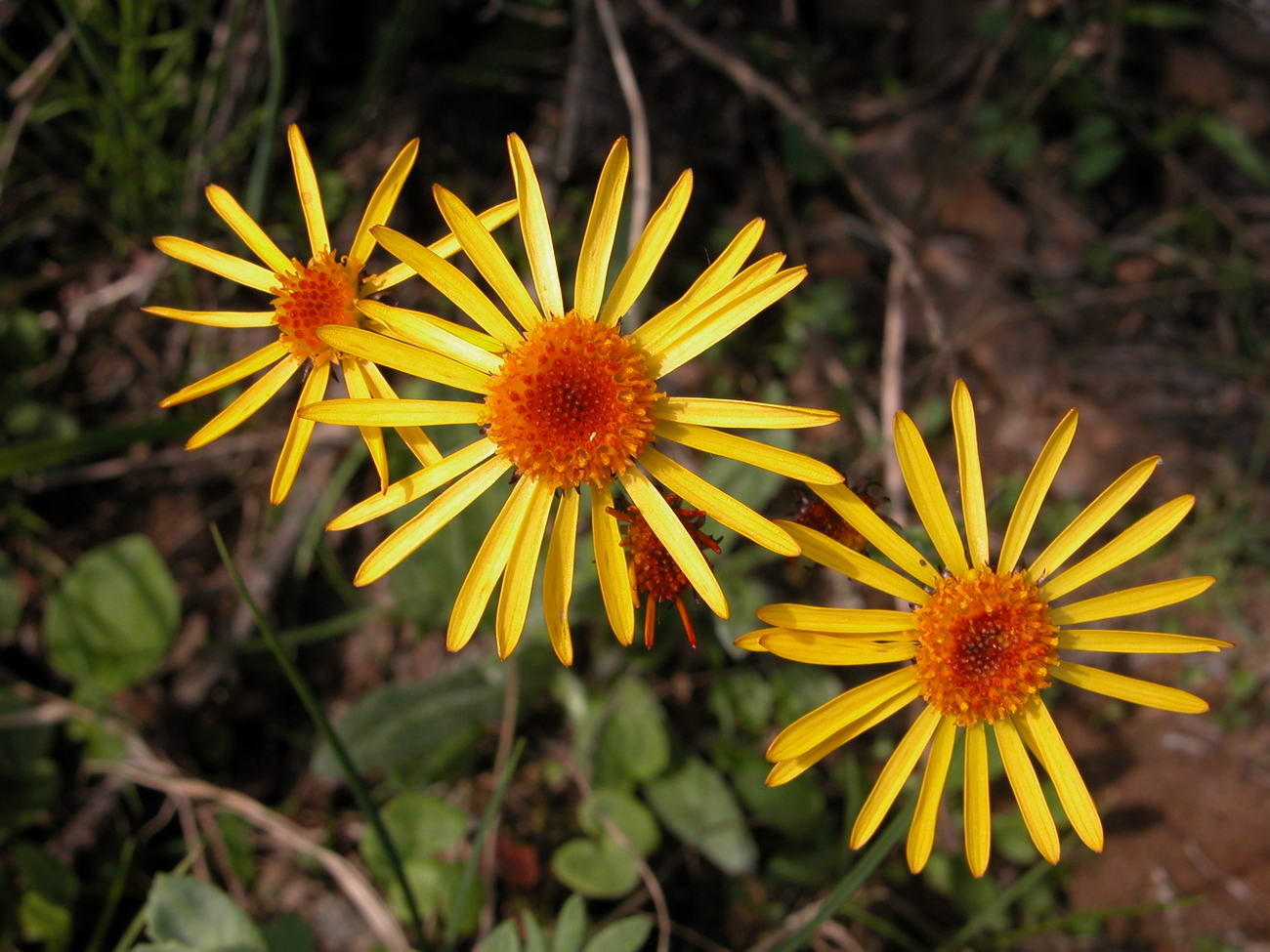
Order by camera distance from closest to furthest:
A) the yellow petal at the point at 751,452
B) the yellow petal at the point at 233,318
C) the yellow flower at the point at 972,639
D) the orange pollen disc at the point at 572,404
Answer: the yellow petal at the point at 751,452, the yellow flower at the point at 972,639, the orange pollen disc at the point at 572,404, the yellow petal at the point at 233,318

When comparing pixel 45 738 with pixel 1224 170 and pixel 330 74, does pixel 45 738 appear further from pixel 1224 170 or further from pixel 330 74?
pixel 1224 170

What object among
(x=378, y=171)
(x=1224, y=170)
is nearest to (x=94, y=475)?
(x=378, y=171)

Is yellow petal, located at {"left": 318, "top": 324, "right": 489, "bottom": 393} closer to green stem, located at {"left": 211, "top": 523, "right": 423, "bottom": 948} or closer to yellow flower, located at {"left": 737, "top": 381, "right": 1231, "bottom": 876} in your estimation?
green stem, located at {"left": 211, "top": 523, "right": 423, "bottom": 948}

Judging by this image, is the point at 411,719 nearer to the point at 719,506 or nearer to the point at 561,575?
the point at 561,575

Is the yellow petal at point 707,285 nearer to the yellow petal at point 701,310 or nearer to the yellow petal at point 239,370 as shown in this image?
the yellow petal at point 701,310

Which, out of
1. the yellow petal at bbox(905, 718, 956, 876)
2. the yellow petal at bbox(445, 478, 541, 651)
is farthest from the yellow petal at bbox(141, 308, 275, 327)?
Answer: the yellow petal at bbox(905, 718, 956, 876)

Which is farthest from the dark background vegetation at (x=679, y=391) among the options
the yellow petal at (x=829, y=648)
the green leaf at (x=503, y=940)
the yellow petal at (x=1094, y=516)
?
the yellow petal at (x=1094, y=516)
